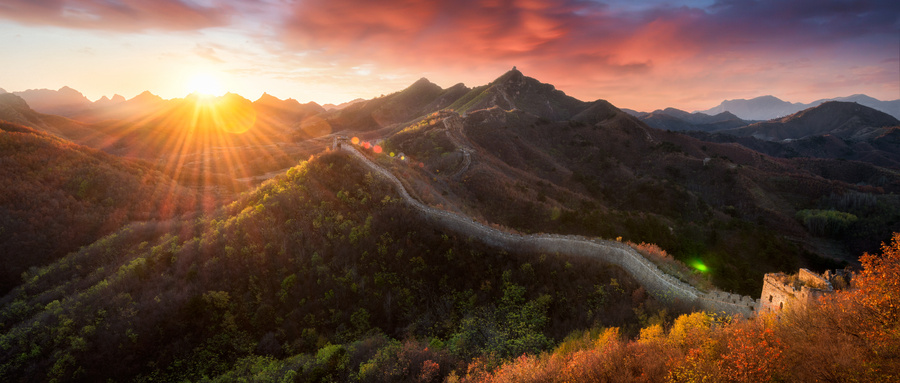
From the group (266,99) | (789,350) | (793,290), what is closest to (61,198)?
(789,350)

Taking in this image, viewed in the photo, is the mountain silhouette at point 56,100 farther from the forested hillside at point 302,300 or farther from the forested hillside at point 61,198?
the forested hillside at point 302,300

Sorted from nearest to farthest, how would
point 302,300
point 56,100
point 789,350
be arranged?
1. point 789,350
2. point 302,300
3. point 56,100

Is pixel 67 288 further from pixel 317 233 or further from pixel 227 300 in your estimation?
pixel 317 233

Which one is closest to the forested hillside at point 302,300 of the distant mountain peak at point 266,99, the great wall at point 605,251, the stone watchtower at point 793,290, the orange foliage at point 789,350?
the great wall at point 605,251

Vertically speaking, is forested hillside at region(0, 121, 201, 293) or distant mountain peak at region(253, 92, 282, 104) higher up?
Answer: distant mountain peak at region(253, 92, 282, 104)

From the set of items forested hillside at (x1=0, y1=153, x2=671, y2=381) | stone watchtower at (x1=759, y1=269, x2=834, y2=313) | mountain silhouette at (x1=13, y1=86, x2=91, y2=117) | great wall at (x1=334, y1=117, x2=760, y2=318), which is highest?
mountain silhouette at (x1=13, y1=86, x2=91, y2=117)

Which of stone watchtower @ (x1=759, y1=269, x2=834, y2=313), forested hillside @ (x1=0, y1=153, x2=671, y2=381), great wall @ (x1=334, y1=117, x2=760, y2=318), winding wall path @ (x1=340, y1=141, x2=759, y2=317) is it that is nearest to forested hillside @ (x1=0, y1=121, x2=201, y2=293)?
forested hillside @ (x1=0, y1=153, x2=671, y2=381)

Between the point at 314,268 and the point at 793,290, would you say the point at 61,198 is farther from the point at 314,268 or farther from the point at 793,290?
the point at 793,290

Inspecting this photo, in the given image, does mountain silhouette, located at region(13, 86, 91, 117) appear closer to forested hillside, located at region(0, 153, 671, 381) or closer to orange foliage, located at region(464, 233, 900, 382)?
forested hillside, located at region(0, 153, 671, 381)

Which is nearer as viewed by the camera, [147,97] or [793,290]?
[793,290]
